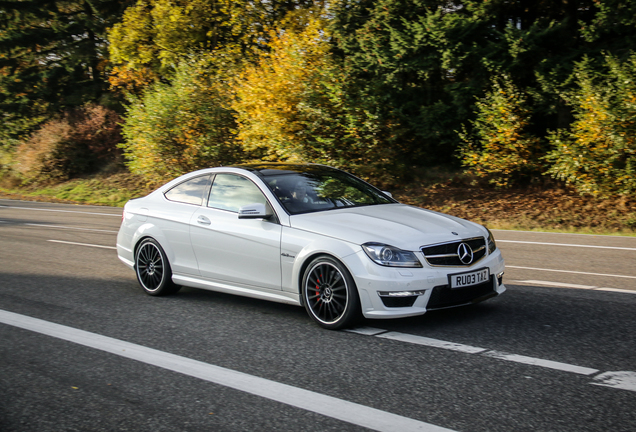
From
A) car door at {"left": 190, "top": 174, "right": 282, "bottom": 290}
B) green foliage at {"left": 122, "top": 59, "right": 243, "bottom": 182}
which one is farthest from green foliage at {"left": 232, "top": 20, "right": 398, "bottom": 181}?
car door at {"left": 190, "top": 174, "right": 282, "bottom": 290}

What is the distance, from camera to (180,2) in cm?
3097

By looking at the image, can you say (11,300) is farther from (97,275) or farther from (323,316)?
(323,316)

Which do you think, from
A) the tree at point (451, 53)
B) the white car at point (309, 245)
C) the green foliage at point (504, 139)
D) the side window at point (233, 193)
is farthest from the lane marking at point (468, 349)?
the tree at point (451, 53)

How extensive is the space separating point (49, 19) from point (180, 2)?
13373mm

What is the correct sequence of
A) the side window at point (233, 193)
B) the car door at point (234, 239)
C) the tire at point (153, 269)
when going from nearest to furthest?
the car door at point (234, 239)
the side window at point (233, 193)
the tire at point (153, 269)

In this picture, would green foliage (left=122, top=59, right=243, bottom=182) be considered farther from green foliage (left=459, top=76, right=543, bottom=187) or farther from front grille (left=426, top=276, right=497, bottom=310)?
front grille (left=426, top=276, right=497, bottom=310)

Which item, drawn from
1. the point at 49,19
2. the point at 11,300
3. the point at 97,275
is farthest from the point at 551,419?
the point at 49,19

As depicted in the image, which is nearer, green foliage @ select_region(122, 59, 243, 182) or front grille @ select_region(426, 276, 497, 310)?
front grille @ select_region(426, 276, 497, 310)

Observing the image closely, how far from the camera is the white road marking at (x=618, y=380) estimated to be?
13.1 ft

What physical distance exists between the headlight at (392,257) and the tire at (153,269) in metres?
2.94

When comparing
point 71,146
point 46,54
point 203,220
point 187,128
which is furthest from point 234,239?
point 46,54

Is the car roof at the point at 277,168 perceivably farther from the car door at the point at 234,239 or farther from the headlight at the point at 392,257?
the headlight at the point at 392,257

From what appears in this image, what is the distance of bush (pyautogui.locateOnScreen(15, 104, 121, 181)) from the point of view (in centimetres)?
3344

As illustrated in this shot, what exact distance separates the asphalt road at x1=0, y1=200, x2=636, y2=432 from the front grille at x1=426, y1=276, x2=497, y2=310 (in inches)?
9.5
